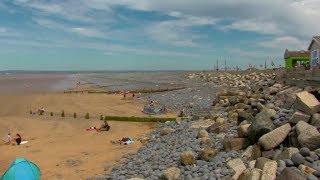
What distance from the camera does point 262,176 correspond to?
37.8 ft

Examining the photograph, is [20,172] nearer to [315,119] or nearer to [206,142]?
[206,142]

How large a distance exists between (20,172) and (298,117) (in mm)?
11895

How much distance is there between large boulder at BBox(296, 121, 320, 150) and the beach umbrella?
447 inches

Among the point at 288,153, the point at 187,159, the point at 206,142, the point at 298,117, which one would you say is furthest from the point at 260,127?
the point at 206,142

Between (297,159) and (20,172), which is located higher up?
(297,159)

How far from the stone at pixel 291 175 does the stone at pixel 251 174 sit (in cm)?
76

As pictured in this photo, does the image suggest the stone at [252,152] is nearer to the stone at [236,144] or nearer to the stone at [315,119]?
the stone at [236,144]

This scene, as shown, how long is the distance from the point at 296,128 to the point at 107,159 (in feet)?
34.1

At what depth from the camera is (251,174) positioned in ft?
38.8

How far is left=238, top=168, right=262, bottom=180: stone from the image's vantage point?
11.7 metres

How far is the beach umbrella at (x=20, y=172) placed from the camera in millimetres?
16328

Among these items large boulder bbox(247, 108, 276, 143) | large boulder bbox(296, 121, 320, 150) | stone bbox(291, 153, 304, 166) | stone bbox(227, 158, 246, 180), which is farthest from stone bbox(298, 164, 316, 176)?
large boulder bbox(247, 108, 276, 143)

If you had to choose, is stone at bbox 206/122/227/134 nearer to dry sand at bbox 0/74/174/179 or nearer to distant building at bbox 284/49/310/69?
dry sand at bbox 0/74/174/179

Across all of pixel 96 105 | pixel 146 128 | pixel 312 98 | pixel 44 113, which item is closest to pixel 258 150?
pixel 312 98
